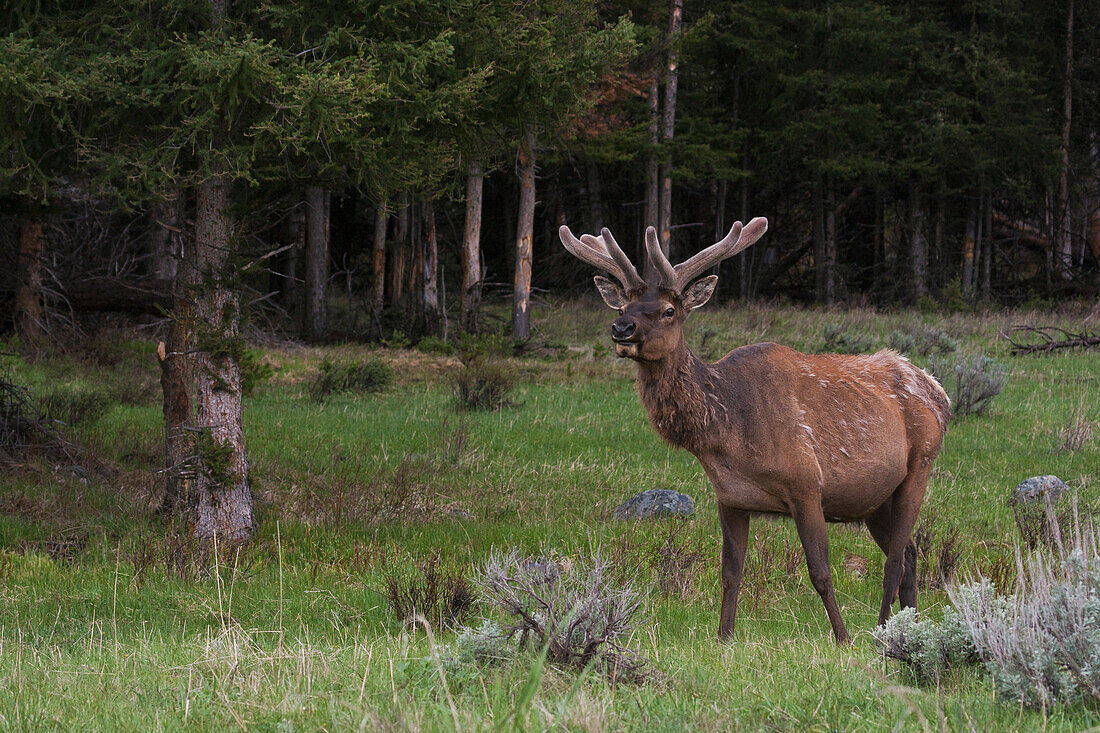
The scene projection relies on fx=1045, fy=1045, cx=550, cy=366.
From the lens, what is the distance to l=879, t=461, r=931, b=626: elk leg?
659cm

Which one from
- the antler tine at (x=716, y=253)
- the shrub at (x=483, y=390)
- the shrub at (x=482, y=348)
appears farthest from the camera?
the shrub at (x=482, y=348)

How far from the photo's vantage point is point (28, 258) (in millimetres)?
17531

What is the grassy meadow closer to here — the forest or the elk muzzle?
the forest

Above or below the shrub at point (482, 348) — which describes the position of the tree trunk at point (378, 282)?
above

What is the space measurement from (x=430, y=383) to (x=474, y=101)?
9426 millimetres

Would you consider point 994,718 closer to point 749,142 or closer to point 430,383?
point 430,383

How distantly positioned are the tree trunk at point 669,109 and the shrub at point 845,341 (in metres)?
5.71

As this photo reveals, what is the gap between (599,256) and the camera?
6.42 meters

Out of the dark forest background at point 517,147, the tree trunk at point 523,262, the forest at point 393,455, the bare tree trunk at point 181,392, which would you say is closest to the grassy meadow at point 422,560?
the forest at point 393,455

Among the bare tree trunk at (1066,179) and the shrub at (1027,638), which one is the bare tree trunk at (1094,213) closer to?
the bare tree trunk at (1066,179)

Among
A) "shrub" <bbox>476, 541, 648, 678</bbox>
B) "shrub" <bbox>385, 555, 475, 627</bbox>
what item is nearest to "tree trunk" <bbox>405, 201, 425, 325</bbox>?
"shrub" <bbox>385, 555, 475, 627</bbox>

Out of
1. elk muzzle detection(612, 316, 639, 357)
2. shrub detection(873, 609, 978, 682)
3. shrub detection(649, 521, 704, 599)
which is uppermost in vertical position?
elk muzzle detection(612, 316, 639, 357)

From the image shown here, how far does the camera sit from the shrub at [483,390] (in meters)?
15.2

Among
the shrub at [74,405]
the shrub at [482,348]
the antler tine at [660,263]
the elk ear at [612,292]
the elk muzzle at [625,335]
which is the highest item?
the antler tine at [660,263]
